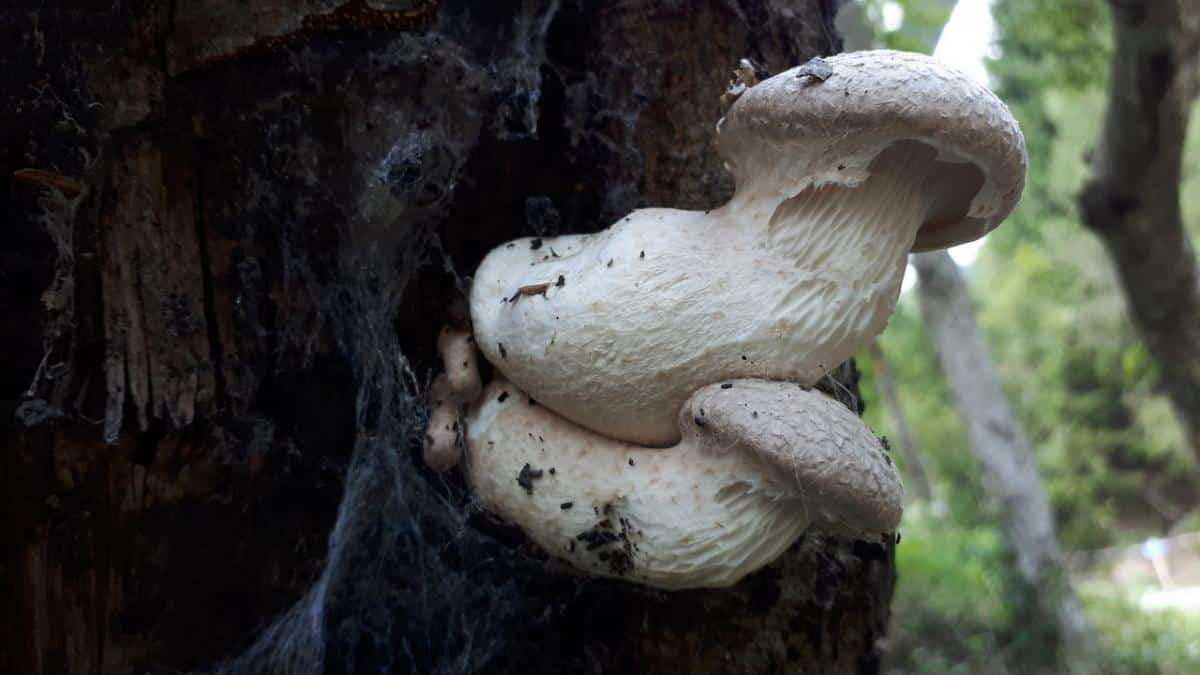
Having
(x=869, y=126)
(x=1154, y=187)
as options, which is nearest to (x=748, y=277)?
(x=869, y=126)

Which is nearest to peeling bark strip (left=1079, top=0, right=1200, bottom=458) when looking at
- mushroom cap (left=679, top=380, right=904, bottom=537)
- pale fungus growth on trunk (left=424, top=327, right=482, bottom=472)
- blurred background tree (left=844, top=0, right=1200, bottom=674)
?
blurred background tree (left=844, top=0, right=1200, bottom=674)

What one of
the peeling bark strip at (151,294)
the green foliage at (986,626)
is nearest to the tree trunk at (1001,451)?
the green foliage at (986,626)

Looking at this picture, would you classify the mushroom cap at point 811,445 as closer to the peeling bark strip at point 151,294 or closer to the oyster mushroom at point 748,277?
the oyster mushroom at point 748,277

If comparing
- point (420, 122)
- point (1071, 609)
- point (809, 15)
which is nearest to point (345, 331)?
point (420, 122)

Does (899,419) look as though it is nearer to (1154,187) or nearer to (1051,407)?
(1051,407)

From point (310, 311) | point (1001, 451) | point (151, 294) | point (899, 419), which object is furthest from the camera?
point (899, 419)

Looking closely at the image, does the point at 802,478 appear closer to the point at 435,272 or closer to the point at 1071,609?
the point at 435,272
